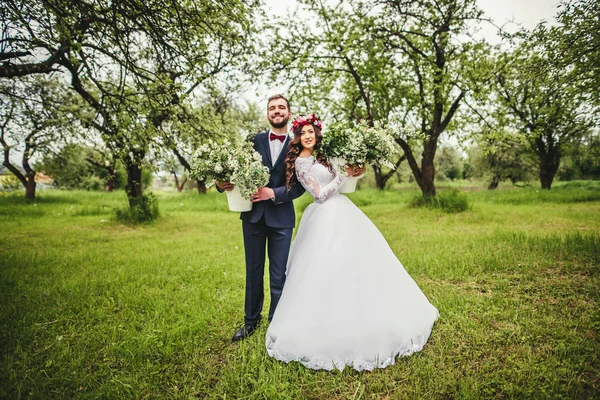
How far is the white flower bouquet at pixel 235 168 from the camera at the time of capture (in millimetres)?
2932

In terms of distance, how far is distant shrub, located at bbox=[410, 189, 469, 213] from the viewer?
36.5ft

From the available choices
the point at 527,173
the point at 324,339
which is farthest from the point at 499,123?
the point at 527,173

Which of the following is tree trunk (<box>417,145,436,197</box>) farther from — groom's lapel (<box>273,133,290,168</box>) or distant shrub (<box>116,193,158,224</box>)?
distant shrub (<box>116,193,158,224</box>)

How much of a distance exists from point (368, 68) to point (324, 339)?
34.5 ft

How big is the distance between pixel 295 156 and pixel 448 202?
32.2 feet

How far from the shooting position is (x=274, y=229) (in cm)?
343

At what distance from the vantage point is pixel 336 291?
3051 millimetres

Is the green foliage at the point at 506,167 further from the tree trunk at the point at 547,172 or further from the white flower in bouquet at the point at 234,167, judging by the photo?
the white flower in bouquet at the point at 234,167

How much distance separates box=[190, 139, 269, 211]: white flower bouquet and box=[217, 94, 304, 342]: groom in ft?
0.81

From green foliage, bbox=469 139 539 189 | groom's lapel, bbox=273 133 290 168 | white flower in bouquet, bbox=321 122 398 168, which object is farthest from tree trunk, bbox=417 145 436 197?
green foliage, bbox=469 139 539 189

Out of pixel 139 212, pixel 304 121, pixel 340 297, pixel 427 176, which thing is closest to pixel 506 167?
pixel 427 176

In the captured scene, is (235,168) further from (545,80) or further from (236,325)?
(545,80)

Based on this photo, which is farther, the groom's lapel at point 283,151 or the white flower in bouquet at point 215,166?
the groom's lapel at point 283,151

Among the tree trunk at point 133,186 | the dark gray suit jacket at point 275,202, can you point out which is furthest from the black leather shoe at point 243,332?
the tree trunk at point 133,186
